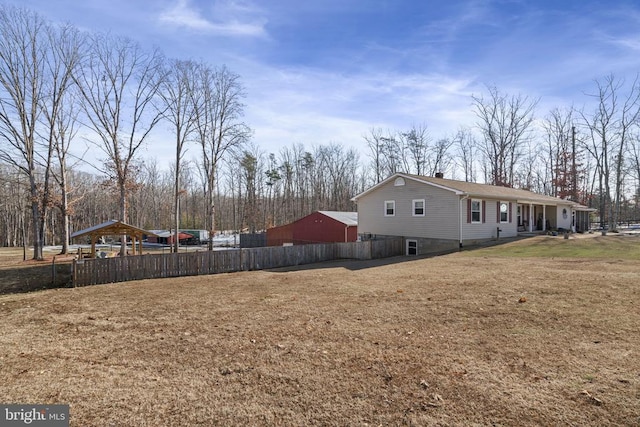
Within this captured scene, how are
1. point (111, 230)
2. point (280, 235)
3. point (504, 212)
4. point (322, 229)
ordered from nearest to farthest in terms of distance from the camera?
1. point (111, 230)
2. point (504, 212)
3. point (322, 229)
4. point (280, 235)

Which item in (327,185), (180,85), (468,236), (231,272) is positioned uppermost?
(180,85)

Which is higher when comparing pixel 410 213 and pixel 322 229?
pixel 410 213

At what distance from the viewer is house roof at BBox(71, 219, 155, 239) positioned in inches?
557

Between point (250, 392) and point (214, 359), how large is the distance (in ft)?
3.87

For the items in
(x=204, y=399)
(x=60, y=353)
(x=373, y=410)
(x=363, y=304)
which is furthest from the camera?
(x=363, y=304)

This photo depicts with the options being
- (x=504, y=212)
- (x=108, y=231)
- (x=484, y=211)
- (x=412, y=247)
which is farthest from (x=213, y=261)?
(x=504, y=212)

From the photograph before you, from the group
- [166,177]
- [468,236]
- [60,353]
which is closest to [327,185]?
[166,177]

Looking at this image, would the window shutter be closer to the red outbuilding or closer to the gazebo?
the red outbuilding

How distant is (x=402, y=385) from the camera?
4.01m

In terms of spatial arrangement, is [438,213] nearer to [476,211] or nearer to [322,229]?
[476,211]

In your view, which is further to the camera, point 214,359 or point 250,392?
point 214,359

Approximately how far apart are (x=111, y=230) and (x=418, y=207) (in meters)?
16.8

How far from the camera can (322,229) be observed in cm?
2853

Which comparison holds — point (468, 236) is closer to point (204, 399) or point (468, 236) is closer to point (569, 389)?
point (569, 389)
